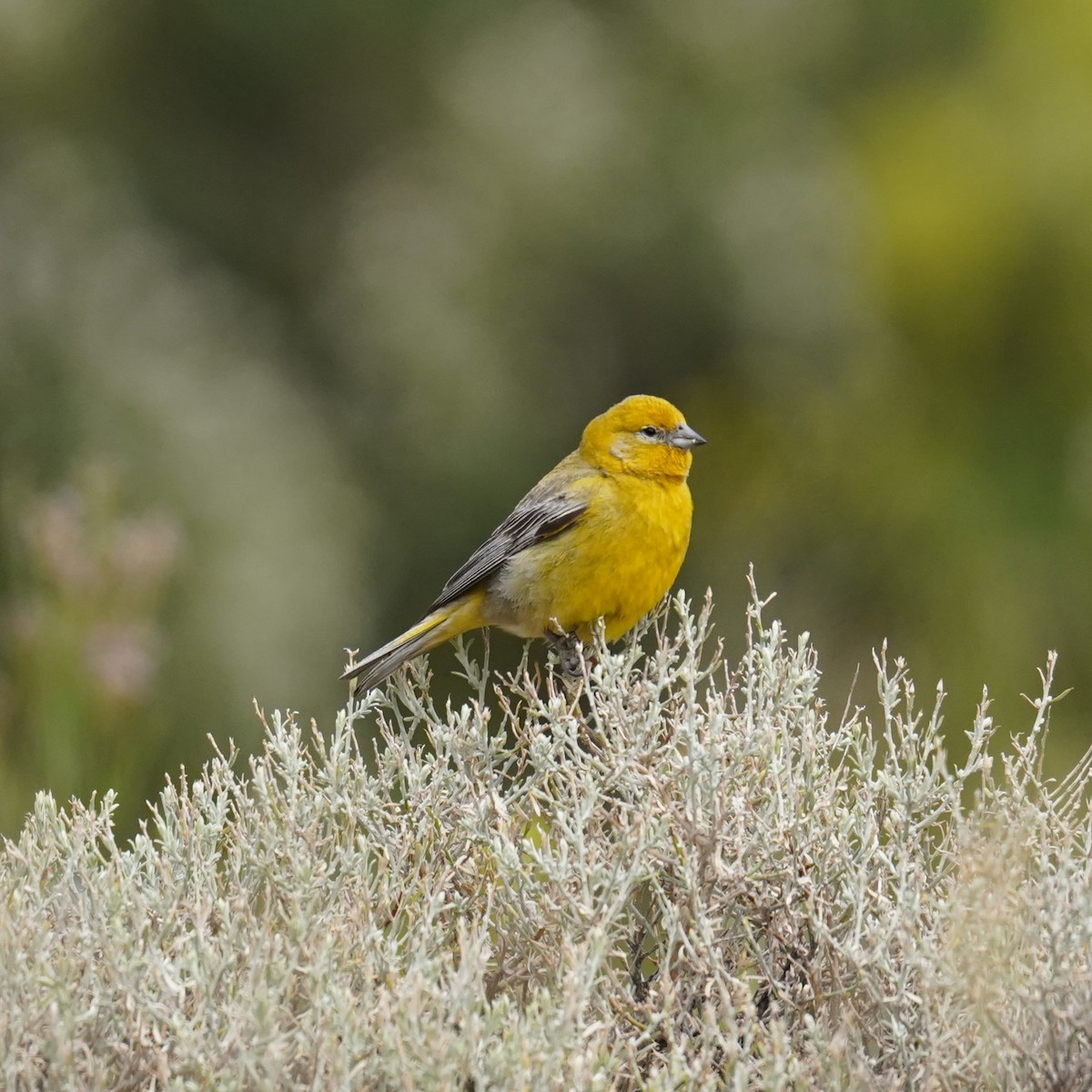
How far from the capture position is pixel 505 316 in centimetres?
1227

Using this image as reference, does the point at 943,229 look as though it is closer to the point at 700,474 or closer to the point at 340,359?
the point at 700,474

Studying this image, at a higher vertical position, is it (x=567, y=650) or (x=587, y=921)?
(x=567, y=650)

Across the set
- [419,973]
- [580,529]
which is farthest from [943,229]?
[419,973]

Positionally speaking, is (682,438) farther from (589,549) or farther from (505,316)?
(505,316)

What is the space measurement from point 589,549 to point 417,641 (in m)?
0.69

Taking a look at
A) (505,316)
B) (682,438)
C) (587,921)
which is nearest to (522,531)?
(682,438)

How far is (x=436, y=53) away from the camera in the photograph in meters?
13.0

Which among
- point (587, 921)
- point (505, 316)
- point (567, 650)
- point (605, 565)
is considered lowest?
point (587, 921)

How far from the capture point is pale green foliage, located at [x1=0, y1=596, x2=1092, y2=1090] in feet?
10.5

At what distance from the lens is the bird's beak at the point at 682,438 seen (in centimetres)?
598

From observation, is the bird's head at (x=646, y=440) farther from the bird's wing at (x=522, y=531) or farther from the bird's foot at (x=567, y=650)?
the bird's foot at (x=567, y=650)

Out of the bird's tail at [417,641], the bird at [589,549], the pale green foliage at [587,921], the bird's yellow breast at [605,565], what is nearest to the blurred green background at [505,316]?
the bird's tail at [417,641]

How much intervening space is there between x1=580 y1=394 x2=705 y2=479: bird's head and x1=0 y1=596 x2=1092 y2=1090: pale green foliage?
1623mm

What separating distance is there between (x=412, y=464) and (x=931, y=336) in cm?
536
